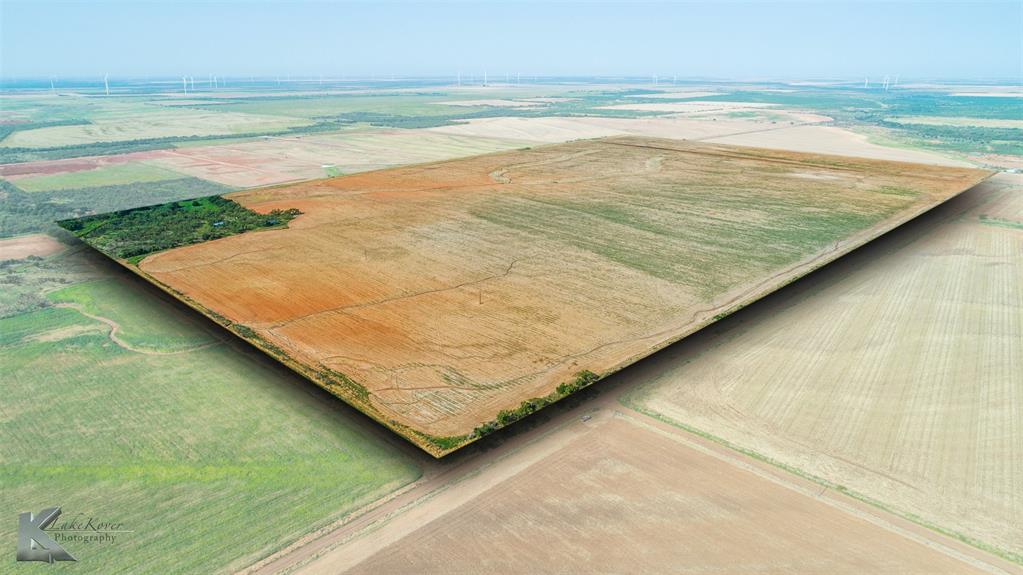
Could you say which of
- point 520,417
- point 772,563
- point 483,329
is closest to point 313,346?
point 483,329

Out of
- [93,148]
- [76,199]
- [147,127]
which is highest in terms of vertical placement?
[147,127]

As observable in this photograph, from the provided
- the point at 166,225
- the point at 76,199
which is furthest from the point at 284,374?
the point at 76,199

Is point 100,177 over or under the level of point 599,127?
under

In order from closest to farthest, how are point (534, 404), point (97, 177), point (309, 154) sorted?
1. point (534, 404)
2. point (97, 177)
3. point (309, 154)

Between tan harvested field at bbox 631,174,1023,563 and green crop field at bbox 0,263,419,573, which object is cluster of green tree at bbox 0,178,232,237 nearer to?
green crop field at bbox 0,263,419,573

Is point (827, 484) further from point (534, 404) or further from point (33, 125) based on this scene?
point (33, 125)

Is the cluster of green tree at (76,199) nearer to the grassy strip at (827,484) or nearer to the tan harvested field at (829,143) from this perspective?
the grassy strip at (827,484)

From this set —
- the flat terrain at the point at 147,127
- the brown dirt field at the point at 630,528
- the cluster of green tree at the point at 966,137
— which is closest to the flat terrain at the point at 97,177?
the flat terrain at the point at 147,127

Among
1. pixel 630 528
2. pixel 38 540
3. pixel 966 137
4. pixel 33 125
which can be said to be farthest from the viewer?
pixel 33 125

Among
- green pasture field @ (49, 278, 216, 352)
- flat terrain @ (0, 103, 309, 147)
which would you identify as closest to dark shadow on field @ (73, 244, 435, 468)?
green pasture field @ (49, 278, 216, 352)
